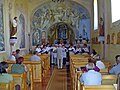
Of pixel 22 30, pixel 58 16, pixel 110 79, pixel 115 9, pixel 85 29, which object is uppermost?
pixel 58 16

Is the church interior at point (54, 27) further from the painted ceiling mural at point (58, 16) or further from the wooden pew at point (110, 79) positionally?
the wooden pew at point (110, 79)

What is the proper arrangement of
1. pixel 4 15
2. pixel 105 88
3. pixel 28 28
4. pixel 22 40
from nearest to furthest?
1. pixel 105 88
2. pixel 4 15
3. pixel 22 40
4. pixel 28 28

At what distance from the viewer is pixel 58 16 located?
23094mm

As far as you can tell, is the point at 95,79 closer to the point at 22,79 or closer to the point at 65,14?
the point at 22,79

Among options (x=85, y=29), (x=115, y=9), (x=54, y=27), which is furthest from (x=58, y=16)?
(x=115, y=9)

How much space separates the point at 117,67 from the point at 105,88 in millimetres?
2905

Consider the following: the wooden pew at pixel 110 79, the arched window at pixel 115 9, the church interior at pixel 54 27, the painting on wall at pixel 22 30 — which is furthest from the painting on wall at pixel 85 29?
the wooden pew at pixel 110 79

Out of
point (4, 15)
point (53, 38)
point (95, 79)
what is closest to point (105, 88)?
point (95, 79)

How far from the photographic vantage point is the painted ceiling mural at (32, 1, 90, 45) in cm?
2258

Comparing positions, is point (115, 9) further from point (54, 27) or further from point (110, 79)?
point (54, 27)

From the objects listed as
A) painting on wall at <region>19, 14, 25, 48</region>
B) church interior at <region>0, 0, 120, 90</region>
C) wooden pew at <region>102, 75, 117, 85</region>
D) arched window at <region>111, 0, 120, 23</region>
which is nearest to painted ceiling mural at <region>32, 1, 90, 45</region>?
church interior at <region>0, 0, 120, 90</region>

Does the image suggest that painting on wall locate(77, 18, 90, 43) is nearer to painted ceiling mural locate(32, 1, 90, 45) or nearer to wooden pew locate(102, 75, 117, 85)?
painted ceiling mural locate(32, 1, 90, 45)

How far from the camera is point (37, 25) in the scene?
22.8 meters

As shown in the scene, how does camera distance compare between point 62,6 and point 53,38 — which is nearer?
point 62,6
